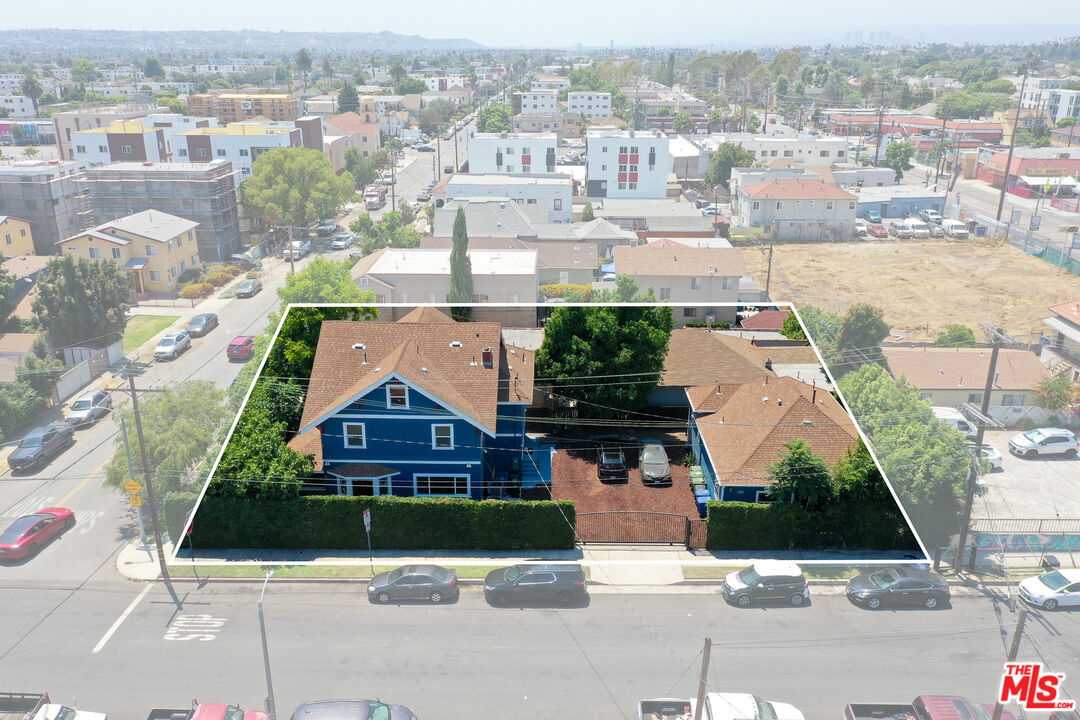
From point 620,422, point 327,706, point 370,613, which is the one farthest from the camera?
point 620,422

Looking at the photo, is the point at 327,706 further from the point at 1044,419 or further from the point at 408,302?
the point at 408,302

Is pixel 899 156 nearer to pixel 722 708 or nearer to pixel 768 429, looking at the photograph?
pixel 768 429

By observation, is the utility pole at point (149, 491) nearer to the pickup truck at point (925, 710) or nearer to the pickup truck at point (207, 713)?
the pickup truck at point (207, 713)

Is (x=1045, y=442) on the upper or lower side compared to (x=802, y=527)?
upper

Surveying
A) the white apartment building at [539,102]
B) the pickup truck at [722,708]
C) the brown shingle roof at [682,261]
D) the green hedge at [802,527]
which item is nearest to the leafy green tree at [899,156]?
the brown shingle roof at [682,261]

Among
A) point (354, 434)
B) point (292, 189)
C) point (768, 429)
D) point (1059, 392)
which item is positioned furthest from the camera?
point (292, 189)

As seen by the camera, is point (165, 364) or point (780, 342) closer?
point (165, 364)

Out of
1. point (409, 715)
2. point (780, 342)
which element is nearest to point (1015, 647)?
point (409, 715)

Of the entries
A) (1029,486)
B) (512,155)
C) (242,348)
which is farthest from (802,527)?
(512,155)
